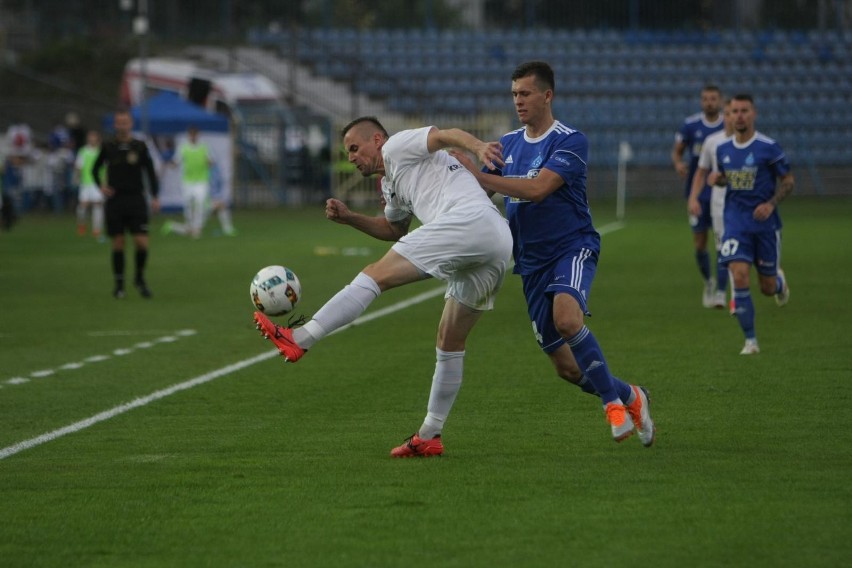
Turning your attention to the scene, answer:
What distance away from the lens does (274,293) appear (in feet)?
24.3

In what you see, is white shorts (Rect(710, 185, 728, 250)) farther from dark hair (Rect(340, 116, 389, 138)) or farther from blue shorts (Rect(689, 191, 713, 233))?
dark hair (Rect(340, 116, 389, 138))

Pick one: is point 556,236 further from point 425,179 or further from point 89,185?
point 89,185

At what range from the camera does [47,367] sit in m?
12.3

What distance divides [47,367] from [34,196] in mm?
30117

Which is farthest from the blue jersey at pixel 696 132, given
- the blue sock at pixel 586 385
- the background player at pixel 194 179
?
the background player at pixel 194 179

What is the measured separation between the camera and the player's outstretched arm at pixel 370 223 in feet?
24.7


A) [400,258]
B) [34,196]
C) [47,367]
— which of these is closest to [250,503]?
[400,258]

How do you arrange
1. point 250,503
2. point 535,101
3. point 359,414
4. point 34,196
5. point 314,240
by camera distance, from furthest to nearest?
point 34,196 → point 314,240 → point 359,414 → point 535,101 → point 250,503

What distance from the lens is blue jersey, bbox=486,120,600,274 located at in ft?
26.1

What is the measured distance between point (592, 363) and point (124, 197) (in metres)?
11.9

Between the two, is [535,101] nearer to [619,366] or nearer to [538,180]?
[538,180]

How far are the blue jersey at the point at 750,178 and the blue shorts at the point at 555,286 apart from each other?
4.99 metres

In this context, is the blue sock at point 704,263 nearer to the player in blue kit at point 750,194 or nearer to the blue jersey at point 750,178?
the player in blue kit at point 750,194

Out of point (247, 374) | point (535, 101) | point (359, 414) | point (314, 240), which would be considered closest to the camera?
point (535, 101)
